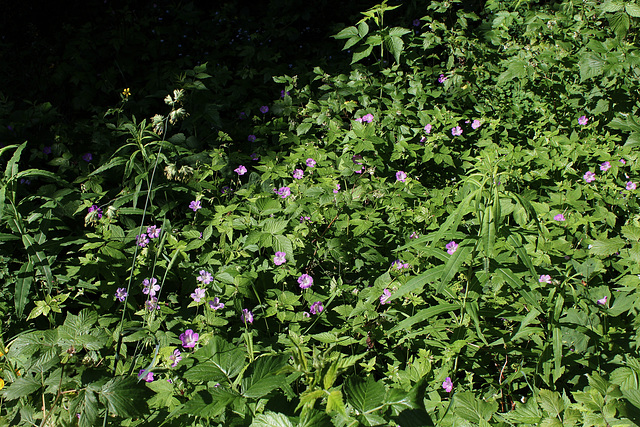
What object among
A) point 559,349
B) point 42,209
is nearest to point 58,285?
point 42,209

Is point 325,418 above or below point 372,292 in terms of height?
above

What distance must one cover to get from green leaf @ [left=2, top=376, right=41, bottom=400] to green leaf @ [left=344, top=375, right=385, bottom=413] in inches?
34.8

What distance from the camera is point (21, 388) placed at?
1.19m

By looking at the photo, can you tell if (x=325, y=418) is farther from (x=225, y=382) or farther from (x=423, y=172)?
(x=423, y=172)

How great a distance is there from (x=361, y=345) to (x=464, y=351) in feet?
1.38

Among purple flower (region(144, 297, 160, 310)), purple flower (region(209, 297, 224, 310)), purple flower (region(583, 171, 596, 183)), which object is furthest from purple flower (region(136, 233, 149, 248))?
purple flower (region(583, 171, 596, 183))

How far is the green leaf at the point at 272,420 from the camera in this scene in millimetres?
895

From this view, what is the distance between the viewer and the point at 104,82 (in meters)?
3.60

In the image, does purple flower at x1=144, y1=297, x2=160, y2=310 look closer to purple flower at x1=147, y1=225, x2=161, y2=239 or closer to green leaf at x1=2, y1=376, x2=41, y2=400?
purple flower at x1=147, y1=225, x2=161, y2=239

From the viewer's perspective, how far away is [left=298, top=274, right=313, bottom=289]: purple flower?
192 cm

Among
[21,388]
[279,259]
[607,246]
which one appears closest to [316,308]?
[279,259]

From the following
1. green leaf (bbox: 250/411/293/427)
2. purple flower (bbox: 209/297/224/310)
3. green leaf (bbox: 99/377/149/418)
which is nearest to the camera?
green leaf (bbox: 250/411/293/427)

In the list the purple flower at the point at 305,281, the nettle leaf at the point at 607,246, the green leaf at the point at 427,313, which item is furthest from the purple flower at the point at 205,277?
the nettle leaf at the point at 607,246

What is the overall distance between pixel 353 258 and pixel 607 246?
108cm
